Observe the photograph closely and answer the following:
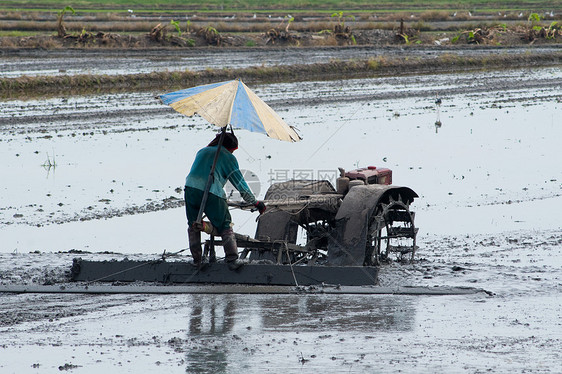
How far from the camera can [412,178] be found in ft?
48.3

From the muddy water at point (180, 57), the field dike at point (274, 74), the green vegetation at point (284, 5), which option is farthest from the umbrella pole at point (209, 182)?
the green vegetation at point (284, 5)

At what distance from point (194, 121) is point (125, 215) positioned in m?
9.86

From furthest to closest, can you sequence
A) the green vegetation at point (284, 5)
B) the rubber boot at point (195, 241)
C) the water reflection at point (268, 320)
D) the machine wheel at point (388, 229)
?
the green vegetation at point (284, 5) → the machine wheel at point (388, 229) → the rubber boot at point (195, 241) → the water reflection at point (268, 320)

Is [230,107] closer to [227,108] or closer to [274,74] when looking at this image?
[227,108]

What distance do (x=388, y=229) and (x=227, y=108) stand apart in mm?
2898

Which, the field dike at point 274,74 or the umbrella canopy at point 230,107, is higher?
the field dike at point 274,74

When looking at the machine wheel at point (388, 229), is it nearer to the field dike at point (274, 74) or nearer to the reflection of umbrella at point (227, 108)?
the reflection of umbrella at point (227, 108)

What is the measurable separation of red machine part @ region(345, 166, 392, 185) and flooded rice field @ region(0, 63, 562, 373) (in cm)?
109

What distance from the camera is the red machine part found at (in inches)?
379

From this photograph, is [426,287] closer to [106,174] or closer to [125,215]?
[125,215]

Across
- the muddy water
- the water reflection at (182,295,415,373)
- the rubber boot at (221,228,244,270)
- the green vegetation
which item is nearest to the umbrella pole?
the rubber boot at (221,228,244,270)

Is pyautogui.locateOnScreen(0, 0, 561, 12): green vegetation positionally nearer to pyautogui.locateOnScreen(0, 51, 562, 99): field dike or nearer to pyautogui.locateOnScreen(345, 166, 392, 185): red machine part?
pyautogui.locateOnScreen(0, 51, 562, 99): field dike

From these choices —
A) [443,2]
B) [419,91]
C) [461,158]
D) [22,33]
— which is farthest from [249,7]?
[461,158]

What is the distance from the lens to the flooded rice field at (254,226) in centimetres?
664
